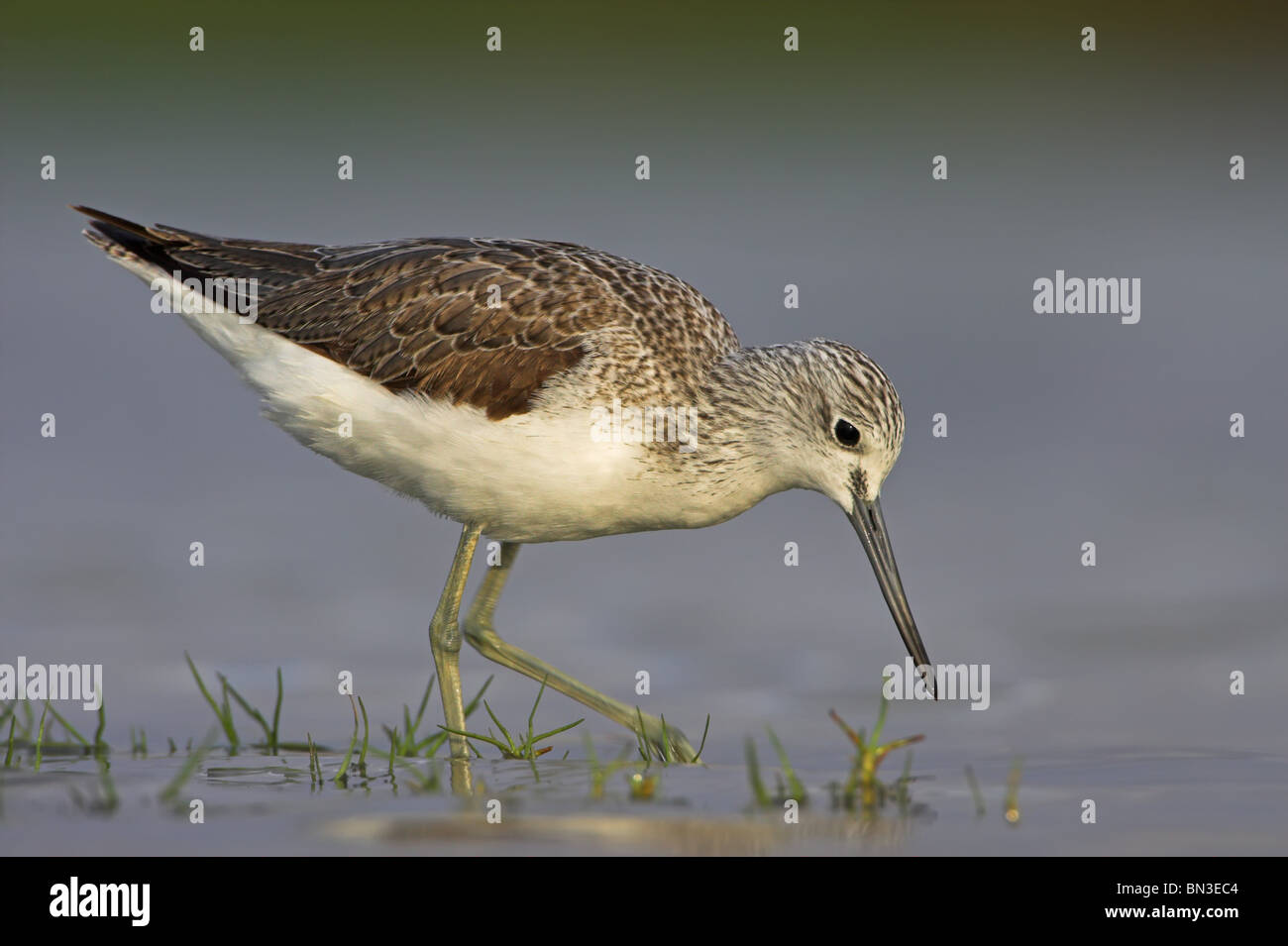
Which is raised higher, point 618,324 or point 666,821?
point 618,324

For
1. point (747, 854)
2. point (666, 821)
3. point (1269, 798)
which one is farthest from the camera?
point (1269, 798)

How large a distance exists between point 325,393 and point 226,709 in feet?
6.83

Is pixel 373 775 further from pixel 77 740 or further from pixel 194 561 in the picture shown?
pixel 194 561

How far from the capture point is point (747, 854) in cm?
664

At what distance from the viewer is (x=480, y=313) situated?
9242mm

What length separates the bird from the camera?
8852 millimetres

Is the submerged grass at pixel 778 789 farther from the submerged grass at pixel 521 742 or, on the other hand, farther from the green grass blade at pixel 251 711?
the green grass blade at pixel 251 711

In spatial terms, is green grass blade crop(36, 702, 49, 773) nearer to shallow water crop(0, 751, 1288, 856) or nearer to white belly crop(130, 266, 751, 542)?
shallow water crop(0, 751, 1288, 856)

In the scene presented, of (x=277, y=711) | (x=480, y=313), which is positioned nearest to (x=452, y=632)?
(x=277, y=711)

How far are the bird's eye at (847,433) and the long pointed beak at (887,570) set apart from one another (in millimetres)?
368

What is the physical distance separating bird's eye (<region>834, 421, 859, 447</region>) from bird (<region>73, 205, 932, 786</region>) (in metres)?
0.01

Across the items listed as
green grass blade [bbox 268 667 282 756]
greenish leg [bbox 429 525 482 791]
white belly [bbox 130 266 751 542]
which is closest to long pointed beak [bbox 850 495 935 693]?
white belly [bbox 130 266 751 542]

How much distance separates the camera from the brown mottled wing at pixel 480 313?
905cm

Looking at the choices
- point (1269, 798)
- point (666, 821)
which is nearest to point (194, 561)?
point (666, 821)
